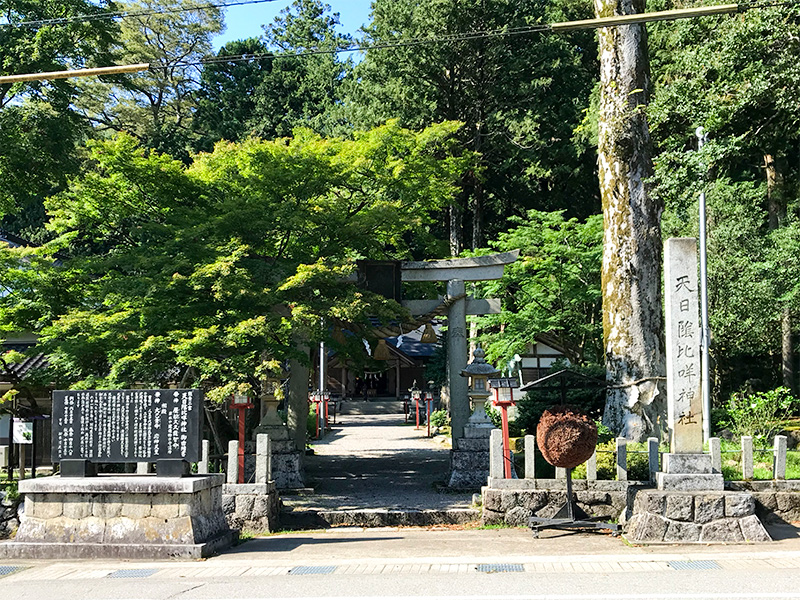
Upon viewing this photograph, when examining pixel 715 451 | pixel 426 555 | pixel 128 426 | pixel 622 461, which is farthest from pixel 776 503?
pixel 128 426

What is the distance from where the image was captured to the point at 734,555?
993 cm

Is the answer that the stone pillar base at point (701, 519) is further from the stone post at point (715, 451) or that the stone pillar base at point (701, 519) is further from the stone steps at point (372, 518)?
the stone steps at point (372, 518)

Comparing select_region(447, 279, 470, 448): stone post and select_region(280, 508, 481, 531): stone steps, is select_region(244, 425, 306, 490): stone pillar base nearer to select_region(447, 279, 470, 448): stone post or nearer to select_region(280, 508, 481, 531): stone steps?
select_region(280, 508, 481, 531): stone steps

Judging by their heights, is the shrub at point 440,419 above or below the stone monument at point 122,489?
below

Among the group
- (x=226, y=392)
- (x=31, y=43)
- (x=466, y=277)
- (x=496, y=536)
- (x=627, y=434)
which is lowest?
(x=496, y=536)

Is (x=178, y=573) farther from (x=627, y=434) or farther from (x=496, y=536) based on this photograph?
(x=627, y=434)

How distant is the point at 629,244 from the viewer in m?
15.8

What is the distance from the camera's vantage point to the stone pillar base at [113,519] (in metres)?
10.8

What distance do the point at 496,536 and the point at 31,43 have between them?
13378 millimetres

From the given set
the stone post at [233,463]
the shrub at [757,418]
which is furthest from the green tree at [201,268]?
the shrub at [757,418]

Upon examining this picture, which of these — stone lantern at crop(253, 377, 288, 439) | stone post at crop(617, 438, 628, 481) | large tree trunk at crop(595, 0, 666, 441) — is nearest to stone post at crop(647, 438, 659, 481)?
stone post at crop(617, 438, 628, 481)

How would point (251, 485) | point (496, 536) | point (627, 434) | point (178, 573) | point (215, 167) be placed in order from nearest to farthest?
point (178, 573) → point (496, 536) → point (251, 485) → point (627, 434) → point (215, 167)

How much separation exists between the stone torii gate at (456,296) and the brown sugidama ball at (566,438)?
616 centimetres

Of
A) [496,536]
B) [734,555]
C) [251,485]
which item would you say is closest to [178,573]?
[251,485]
